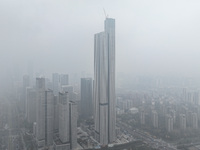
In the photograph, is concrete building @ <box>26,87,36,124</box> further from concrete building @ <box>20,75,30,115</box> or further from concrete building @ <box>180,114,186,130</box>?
concrete building @ <box>180,114,186,130</box>

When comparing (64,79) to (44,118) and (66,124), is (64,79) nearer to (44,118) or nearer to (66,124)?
(44,118)

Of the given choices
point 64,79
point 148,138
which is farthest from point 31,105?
point 148,138

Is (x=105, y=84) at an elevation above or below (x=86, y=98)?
above

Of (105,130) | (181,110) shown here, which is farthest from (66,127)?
(181,110)

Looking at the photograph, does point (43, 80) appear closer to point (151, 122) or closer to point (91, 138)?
point (91, 138)

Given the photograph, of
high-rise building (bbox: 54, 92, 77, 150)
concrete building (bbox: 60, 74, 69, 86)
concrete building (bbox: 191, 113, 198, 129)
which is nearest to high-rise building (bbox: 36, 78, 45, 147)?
high-rise building (bbox: 54, 92, 77, 150)

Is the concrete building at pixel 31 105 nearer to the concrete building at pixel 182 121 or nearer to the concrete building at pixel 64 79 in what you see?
the concrete building at pixel 64 79

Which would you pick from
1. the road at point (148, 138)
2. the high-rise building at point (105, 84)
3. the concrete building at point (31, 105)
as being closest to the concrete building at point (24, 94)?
the concrete building at point (31, 105)
